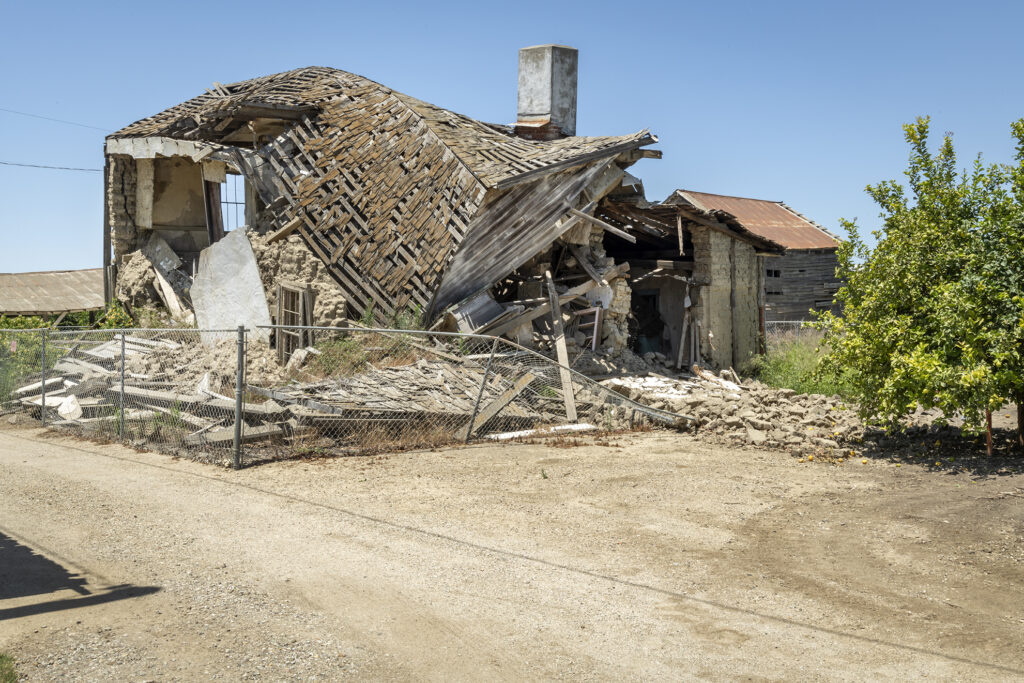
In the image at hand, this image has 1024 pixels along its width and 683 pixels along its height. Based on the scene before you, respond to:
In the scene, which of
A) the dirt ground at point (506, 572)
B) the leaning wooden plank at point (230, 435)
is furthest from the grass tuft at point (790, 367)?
the leaning wooden plank at point (230, 435)

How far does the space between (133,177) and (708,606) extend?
1845 cm

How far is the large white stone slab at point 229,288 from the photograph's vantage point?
1670 cm

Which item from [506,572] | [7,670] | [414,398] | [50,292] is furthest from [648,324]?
[50,292]

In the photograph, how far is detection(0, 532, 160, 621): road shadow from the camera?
218 inches

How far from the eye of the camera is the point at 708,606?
584 cm

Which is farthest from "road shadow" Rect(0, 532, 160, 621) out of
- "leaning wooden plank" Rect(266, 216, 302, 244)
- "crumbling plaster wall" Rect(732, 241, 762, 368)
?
"crumbling plaster wall" Rect(732, 241, 762, 368)

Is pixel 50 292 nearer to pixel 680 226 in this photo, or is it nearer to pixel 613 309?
pixel 613 309

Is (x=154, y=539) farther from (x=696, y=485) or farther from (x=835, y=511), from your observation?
(x=835, y=511)

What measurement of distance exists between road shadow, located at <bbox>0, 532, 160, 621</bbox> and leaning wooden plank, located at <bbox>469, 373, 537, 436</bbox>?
6517 mm

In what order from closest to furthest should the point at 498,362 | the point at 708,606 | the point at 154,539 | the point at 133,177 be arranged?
the point at 708,606 → the point at 154,539 → the point at 498,362 → the point at 133,177

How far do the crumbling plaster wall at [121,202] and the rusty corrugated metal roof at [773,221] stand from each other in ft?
60.4

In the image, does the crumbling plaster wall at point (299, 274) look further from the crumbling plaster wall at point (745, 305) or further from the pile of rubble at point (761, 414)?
the crumbling plaster wall at point (745, 305)

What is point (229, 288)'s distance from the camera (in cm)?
1706

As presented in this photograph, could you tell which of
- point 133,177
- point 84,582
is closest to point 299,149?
point 133,177
